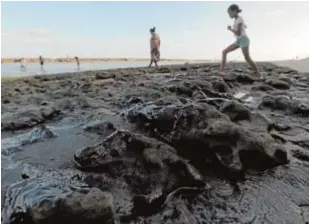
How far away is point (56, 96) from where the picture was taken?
9.35m

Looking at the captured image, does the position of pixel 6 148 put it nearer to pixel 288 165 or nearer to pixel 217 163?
pixel 217 163

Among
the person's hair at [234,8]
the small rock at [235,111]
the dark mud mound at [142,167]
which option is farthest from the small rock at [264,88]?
the dark mud mound at [142,167]

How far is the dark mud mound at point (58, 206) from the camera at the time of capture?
8.25ft

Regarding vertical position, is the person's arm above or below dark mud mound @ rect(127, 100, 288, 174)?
above

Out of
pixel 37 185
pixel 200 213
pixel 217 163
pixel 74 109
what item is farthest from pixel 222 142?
pixel 74 109

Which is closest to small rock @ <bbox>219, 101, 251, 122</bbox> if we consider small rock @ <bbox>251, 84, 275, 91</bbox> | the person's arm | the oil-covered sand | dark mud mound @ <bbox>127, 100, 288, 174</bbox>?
the oil-covered sand

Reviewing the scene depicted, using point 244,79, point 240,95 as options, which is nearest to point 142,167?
point 240,95

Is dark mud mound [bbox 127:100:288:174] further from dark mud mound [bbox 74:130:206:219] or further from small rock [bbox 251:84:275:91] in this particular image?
small rock [bbox 251:84:275:91]

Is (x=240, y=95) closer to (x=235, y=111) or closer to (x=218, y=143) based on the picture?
(x=235, y=111)

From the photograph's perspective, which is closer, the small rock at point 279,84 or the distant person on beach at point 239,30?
the small rock at point 279,84

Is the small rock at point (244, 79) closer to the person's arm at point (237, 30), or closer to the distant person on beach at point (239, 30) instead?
the distant person on beach at point (239, 30)

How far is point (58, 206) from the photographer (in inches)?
99.9

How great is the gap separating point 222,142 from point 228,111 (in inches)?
49.9

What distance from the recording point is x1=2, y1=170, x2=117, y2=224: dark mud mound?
2516 mm
